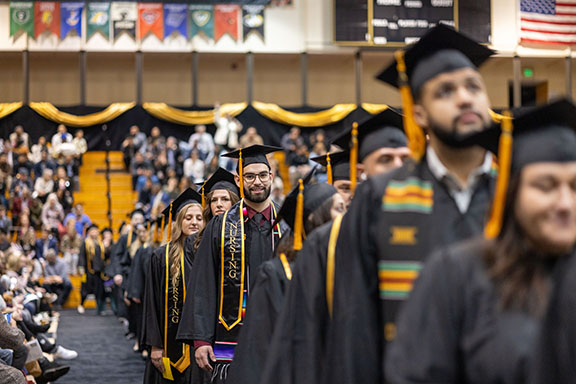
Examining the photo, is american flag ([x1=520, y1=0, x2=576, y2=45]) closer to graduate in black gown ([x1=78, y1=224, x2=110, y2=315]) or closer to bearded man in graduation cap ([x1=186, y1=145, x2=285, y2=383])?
graduate in black gown ([x1=78, y1=224, x2=110, y2=315])

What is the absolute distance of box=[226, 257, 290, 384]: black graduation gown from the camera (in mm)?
4895

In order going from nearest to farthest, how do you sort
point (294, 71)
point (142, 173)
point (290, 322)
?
point (290, 322)
point (142, 173)
point (294, 71)

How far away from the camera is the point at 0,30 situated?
3088cm

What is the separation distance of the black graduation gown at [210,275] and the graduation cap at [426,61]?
137 inches

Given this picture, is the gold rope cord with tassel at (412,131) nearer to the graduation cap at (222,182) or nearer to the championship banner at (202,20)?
the graduation cap at (222,182)

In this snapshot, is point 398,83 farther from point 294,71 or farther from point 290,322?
point 294,71

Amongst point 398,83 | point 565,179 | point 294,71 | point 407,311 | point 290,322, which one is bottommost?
point 290,322

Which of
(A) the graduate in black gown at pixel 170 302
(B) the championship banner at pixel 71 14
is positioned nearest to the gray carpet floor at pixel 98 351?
(A) the graduate in black gown at pixel 170 302

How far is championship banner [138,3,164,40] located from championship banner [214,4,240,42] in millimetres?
1772

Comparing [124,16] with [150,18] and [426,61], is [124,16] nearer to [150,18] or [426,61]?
[150,18]

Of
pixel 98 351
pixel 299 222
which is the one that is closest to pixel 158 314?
pixel 299 222

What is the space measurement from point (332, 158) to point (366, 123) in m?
1.44

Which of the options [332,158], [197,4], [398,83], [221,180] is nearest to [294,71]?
[197,4]

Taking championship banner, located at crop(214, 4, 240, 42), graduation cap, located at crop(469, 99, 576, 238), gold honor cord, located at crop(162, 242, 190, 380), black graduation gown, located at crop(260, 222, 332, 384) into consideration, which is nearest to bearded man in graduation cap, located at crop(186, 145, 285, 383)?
gold honor cord, located at crop(162, 242, 190, 380)
